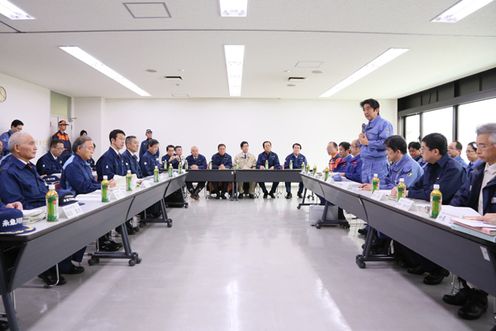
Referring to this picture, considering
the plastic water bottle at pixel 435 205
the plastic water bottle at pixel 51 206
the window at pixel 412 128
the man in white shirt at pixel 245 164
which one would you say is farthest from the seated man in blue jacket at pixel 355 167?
the window at pixel 412 128

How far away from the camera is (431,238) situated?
2031 mm

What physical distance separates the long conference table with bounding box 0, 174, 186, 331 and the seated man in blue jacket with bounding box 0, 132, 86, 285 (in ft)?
1.19

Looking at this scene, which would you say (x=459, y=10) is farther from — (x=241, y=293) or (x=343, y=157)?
(x=241, y=293)

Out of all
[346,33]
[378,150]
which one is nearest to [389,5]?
[346,33]

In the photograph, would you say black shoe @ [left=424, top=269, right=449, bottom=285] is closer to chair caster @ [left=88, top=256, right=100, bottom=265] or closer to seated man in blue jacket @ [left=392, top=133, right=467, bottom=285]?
seated man in blue jacket @ [left=392, top=133, right=467, bottom=285]

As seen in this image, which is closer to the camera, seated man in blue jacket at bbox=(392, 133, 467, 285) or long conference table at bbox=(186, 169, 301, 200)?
seated man in blue jacket at bbox=(392, 133, 467, 285)

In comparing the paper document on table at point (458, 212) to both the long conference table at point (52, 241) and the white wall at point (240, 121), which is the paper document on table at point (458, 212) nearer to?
the long conference table at point (52, 241)

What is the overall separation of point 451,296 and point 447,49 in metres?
4.24

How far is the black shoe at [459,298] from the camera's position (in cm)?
232

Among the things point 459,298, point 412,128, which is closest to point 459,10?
point 459,298

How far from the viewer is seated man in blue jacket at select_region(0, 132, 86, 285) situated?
2520 mm

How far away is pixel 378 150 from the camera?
3.90 meters

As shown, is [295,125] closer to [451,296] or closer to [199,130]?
[199,130]

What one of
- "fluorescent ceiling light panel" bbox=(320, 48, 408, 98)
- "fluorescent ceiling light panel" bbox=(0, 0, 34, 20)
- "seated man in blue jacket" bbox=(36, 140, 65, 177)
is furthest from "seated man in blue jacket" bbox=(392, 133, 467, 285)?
"seated man in blue jacket" bbox=(36, 140, 65, 177)
